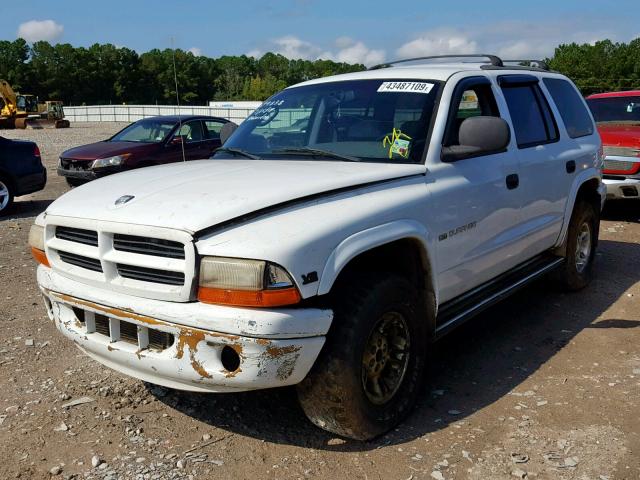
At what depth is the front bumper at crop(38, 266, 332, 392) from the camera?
264cm

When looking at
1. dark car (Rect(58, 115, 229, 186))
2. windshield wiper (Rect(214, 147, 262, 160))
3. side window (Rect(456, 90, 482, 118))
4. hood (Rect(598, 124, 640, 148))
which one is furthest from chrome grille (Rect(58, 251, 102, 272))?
hood (Rect(598, 124, 640, 148))

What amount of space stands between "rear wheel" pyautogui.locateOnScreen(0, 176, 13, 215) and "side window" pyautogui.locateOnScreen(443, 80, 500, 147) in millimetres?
8264

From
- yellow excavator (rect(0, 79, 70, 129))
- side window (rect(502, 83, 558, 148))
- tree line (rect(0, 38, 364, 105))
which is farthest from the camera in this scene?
tree line (rect(0, 38, 364, 105))

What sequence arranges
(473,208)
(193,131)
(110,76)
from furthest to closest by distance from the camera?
→ (110,76) → (193,131) → (473,208)

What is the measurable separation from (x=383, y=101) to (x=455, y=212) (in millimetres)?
862

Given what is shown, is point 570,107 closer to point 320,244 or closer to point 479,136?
point 479,136

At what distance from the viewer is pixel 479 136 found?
3.59 metres

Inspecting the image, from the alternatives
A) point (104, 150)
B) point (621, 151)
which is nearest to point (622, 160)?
point (621, 151)

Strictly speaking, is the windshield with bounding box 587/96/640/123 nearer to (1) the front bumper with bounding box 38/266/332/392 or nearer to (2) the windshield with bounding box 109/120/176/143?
(2) the windshield with bounding box 109/120/176/143

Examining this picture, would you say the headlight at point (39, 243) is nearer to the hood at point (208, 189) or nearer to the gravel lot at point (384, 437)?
the hood at point (208, 189)

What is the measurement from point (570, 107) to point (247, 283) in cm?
398

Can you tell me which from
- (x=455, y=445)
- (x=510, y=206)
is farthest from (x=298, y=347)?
(x=510, y=206)

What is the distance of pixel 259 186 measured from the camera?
10.1 feet

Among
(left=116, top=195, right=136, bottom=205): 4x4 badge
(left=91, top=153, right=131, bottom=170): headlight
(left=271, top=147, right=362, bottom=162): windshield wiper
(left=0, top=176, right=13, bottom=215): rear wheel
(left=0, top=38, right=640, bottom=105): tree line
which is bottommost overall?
(left=0, top=176, right=13, bottom=215): rear wheel
